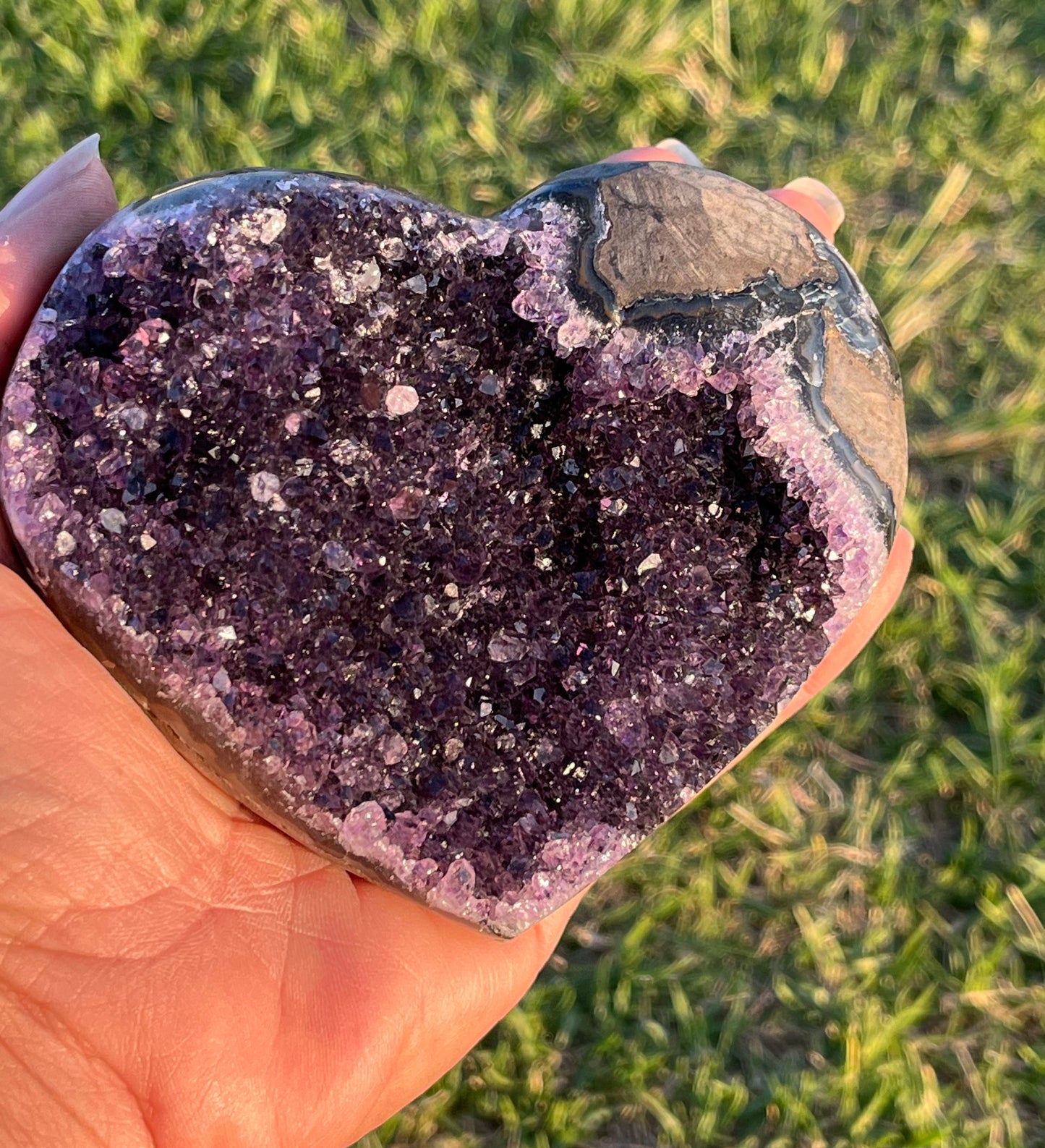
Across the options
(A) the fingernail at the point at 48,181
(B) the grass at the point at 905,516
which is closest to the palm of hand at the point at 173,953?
(B) the grass at the point at 905,516

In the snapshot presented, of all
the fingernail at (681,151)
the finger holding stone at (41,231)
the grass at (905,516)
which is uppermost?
the finger holding stone at (41,231)

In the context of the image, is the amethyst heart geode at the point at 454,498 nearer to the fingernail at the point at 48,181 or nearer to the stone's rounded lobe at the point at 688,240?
the stone's rounded lobe at the point at 688,240

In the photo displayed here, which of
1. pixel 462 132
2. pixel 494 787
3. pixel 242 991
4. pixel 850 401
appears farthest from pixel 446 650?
pixel 462 132

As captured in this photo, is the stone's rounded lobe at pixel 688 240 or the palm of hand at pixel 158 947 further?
the stone's rounded lobe at pixel 688 240

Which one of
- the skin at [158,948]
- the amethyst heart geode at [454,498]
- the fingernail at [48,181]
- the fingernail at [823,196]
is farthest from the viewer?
the fingernail at [823,196]

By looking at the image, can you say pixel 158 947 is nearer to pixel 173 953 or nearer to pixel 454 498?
pixel 173 953

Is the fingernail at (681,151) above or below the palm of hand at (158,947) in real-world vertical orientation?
above
